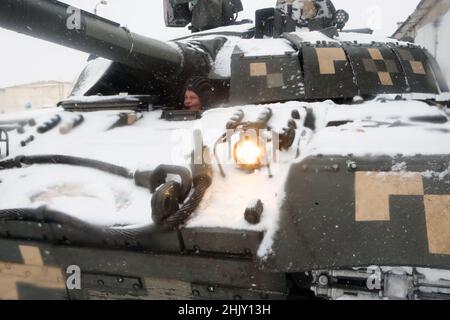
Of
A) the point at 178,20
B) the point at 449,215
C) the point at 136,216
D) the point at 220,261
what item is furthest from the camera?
the point at 178,20

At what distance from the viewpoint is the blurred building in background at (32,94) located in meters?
32.8

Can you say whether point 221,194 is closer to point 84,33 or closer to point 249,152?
point 249,152

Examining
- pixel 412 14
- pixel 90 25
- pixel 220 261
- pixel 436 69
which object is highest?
pixel 412 14

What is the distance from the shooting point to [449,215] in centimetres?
227

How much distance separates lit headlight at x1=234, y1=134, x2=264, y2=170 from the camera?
2883mm

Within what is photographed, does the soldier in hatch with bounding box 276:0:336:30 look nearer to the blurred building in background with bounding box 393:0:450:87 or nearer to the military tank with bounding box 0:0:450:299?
the military tank with bounding box 0:0:450:299

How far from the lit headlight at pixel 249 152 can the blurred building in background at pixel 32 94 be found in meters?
31.8

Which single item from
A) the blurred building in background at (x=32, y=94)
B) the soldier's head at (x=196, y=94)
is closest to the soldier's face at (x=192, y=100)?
the soldier's head at (x=196, y=94)

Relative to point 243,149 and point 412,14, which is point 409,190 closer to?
point 243,149

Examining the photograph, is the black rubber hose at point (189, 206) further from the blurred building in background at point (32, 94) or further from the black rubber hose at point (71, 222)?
the blurred building in background at point (32, 94)

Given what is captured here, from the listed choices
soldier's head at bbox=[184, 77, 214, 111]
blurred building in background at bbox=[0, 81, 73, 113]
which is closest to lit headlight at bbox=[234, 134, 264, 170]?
soldier's head at bbox=[184, 77, 214, 111]

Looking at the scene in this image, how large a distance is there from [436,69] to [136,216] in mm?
3938

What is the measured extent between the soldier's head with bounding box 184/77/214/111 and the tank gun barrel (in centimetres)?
25
